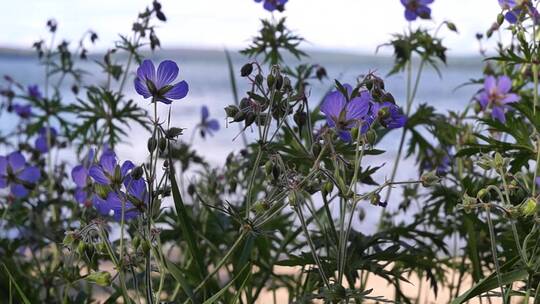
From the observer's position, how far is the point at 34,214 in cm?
221

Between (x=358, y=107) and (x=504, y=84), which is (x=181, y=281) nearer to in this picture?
(x=358, y=107)

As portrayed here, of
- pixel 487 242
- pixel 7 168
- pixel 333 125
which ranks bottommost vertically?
pixel 487 242

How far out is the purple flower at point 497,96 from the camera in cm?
212

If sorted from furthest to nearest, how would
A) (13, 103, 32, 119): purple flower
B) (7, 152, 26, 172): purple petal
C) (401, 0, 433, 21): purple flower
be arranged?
(13, 103, 32, 119): purple flower < (401, 0, 433, 21): purple flower < (7, 152, 26, 172): purple petal

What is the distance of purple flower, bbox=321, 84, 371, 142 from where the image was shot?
1218 millimetres

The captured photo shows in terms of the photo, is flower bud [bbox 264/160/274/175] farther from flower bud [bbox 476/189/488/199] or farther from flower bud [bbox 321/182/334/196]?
flower bud [bbox 476/189/488/199]

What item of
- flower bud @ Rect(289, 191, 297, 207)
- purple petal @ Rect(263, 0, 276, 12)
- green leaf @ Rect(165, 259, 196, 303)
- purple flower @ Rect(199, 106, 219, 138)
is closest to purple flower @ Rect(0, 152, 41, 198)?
purple petal @ Rect(263, 0, 276, 12)

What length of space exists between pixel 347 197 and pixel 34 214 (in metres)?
1.27

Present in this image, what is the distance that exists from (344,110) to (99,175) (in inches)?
13.5

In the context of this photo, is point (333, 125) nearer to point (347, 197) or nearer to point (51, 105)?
point (347, 197)

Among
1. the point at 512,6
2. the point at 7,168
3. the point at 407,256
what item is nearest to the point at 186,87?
the point at 407,256

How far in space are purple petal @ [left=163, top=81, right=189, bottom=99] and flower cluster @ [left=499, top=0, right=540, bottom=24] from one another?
77 centimetres

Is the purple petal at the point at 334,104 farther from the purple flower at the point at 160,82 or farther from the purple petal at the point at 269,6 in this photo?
the purple petal at the point at 269,6

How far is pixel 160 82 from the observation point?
45.7 inches
